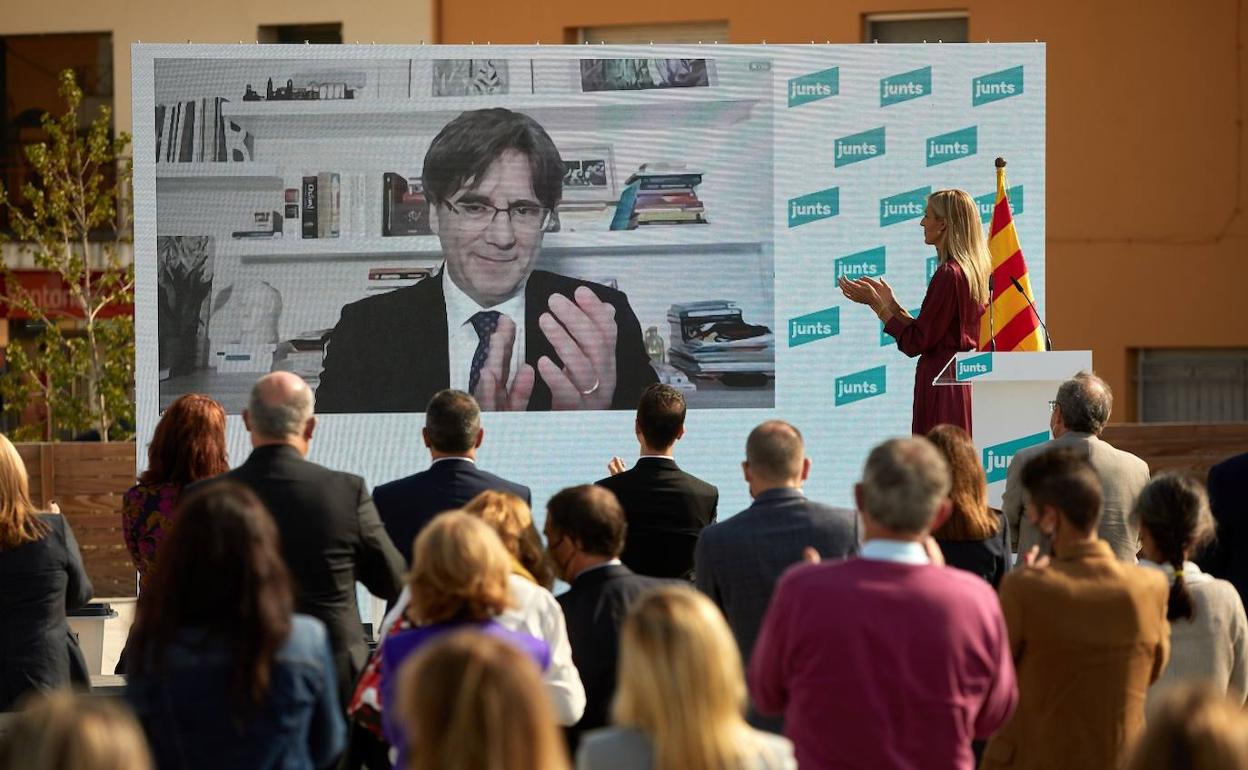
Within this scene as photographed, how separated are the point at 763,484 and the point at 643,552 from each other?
87cm

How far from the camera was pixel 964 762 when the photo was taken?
10.7 feet

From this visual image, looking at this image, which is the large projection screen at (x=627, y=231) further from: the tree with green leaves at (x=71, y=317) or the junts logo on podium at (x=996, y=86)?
the tree with green leaves at (x=71, y=317)

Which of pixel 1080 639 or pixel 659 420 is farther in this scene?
pixel 659 420

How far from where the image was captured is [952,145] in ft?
26.7

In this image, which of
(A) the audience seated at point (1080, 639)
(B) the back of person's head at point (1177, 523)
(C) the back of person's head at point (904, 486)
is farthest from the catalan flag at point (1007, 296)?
(C) the back of person's head at point (904, 486)

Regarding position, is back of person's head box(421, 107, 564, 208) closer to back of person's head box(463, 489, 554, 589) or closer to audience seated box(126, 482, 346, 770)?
back of person's head box(463, 489, 554, 589)

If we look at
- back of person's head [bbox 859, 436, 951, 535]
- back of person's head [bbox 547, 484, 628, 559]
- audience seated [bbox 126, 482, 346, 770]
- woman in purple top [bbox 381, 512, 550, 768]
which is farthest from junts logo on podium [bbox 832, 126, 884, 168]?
audience seated [bbox 126, 482, 346, 770]

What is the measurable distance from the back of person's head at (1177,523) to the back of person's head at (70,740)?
2.74m

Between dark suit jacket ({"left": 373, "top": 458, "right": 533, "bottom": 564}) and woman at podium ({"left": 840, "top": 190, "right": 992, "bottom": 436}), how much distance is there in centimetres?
234

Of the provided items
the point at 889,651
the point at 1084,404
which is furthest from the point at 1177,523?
the point at 889,651

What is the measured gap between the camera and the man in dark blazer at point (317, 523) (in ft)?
13.4

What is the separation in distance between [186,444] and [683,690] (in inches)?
112

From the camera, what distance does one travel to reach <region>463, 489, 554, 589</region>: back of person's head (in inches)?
161

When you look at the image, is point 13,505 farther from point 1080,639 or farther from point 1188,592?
point 1188,592
